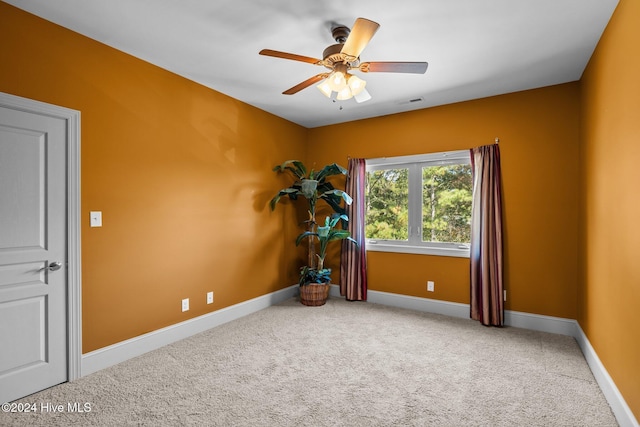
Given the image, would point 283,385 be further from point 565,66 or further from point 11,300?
point 565,66

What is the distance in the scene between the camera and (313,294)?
4273 millimetres

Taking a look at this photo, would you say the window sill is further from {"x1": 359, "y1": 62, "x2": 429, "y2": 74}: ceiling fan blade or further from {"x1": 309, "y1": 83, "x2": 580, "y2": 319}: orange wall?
{"x1": 359, "y1": 62, "x2": 429, "y2": 74}: ceiling fan blade

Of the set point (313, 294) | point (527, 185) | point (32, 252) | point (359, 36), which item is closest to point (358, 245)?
point (313, 294)

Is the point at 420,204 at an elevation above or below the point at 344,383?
above


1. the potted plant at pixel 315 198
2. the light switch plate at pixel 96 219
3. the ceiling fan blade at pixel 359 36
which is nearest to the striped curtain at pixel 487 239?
the potted plant at pixel 315 198

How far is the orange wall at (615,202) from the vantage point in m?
1.78

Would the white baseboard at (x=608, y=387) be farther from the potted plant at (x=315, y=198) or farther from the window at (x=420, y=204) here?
the potted plant at (x=315, y=198)

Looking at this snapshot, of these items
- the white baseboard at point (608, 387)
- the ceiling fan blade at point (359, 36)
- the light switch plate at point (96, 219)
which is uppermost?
the ceiling fan blade at point (359, 36)

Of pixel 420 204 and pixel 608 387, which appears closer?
pixel 608 387

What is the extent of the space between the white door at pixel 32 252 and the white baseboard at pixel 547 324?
339cm

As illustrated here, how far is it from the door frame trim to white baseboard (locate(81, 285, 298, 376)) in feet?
0.28

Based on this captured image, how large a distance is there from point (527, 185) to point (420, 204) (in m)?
1.22

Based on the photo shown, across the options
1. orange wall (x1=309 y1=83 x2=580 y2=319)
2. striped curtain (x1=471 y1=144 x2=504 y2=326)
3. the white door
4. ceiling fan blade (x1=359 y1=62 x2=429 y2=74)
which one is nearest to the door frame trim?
the white door

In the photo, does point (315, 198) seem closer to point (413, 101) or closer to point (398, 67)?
point (413, 101)
